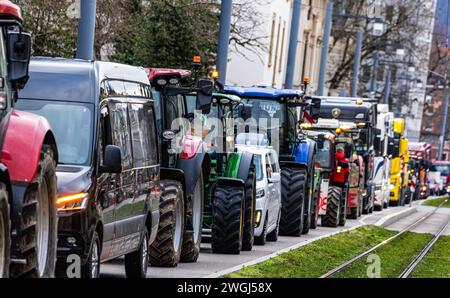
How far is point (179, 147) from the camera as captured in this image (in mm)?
20141

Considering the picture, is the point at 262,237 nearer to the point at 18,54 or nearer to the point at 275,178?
the point at 275,178

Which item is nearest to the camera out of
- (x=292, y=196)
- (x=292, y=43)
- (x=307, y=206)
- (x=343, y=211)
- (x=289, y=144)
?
(x=292, y=196)

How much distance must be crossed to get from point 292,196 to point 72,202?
1614 centimetres

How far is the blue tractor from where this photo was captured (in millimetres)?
29531

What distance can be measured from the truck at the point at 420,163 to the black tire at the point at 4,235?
6628cm

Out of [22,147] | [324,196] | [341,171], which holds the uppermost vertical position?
[22,147]

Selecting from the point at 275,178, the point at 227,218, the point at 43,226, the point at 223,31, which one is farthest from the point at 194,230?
the point at 223,31

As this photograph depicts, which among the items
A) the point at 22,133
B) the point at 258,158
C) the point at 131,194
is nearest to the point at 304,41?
the point at 258,158

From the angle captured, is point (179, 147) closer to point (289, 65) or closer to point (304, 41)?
point (289, 65)

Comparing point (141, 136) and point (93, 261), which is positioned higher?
point (141, 136)

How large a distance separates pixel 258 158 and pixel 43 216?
14023mm

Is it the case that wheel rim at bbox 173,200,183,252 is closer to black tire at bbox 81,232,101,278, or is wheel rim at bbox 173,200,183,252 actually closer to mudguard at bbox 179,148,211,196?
mudguard at bbox 179,148,211,196

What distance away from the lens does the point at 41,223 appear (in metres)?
12.0

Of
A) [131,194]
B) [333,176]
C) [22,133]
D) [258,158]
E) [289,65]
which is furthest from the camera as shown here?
[289,65]
